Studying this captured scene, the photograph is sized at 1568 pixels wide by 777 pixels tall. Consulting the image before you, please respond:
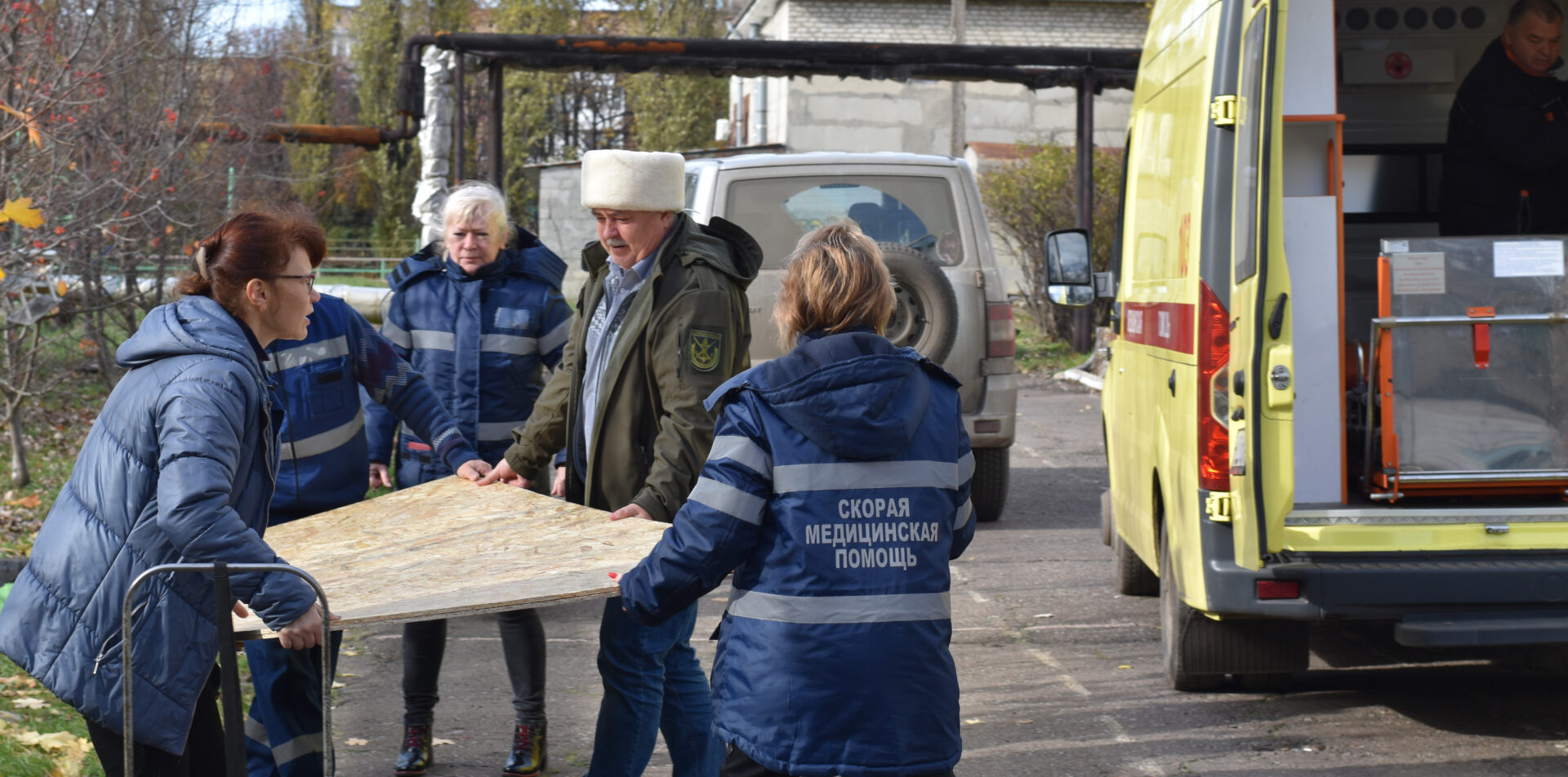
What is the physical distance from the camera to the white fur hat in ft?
12.7

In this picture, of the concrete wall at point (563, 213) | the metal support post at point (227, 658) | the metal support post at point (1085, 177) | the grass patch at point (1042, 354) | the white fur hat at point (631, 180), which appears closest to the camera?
the metal support post at point (227, 658)

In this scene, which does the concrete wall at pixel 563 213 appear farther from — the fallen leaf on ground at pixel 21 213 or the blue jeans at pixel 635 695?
the blue jeans at pixel 635 695

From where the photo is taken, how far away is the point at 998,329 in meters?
8.46

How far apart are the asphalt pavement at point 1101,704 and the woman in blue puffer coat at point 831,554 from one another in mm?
2002

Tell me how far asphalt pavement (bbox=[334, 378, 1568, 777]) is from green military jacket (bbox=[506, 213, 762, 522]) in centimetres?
130

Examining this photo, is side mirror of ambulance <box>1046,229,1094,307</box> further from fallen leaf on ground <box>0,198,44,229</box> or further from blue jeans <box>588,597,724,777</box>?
fallen leaf on ground <box>0,198,44,229</box>

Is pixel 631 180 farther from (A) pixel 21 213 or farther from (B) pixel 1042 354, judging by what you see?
(B) pixel 1042 354

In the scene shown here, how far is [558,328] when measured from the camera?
514 cm

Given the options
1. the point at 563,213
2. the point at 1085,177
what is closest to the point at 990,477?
the point at 563,213

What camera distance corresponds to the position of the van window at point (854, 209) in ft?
27.1

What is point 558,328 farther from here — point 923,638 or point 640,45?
point 640,45

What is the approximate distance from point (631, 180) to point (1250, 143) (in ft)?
6.11

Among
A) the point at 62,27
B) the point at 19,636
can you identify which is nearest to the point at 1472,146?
the point at 19,636

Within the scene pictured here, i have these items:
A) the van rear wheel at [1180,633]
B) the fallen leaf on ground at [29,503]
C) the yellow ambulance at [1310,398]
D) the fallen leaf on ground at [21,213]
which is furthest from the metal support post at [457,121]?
the van rear wheel at [1180,633]
